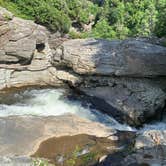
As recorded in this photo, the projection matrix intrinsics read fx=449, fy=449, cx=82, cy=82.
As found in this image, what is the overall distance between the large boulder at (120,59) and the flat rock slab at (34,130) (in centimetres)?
348

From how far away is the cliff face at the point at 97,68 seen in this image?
18031 millimetres

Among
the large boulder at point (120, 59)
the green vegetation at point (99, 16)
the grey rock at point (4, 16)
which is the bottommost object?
the green vegetation at point (99, 16)

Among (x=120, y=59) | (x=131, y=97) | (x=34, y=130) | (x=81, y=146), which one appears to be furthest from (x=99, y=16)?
(x=81, y=146)

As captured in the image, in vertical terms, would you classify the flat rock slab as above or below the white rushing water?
above

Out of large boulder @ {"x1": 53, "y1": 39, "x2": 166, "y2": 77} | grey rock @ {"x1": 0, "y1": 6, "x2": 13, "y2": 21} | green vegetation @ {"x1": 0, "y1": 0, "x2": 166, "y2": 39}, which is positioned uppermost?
grey rock @ {"x1": 0, "y1": 6, "x2": 13, "y2": 21}

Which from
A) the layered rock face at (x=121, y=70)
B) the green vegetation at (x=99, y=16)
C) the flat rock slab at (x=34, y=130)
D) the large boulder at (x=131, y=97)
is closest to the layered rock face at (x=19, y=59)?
the layered rock face at (x=121, y=70)

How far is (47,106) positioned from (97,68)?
276 cm

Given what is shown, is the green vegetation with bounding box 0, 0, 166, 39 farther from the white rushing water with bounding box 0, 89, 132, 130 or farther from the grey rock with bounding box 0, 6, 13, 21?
the white rushing water with bounding box 0, 89, 132, 130

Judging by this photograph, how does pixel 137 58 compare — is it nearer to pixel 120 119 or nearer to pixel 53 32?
pixel 120 119

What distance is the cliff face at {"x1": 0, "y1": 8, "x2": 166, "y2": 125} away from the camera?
18.0m

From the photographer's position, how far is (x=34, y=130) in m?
14.9

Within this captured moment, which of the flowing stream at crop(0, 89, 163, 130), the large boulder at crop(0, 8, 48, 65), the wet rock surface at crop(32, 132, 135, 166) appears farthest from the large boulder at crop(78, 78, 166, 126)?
the large boulder at crop(0, 8, 48, 65)

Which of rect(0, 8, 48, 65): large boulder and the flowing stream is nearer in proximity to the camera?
the flowing stream

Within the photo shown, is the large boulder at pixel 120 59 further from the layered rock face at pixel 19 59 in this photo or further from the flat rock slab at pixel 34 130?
the flat rock slab at pixel 34 130
